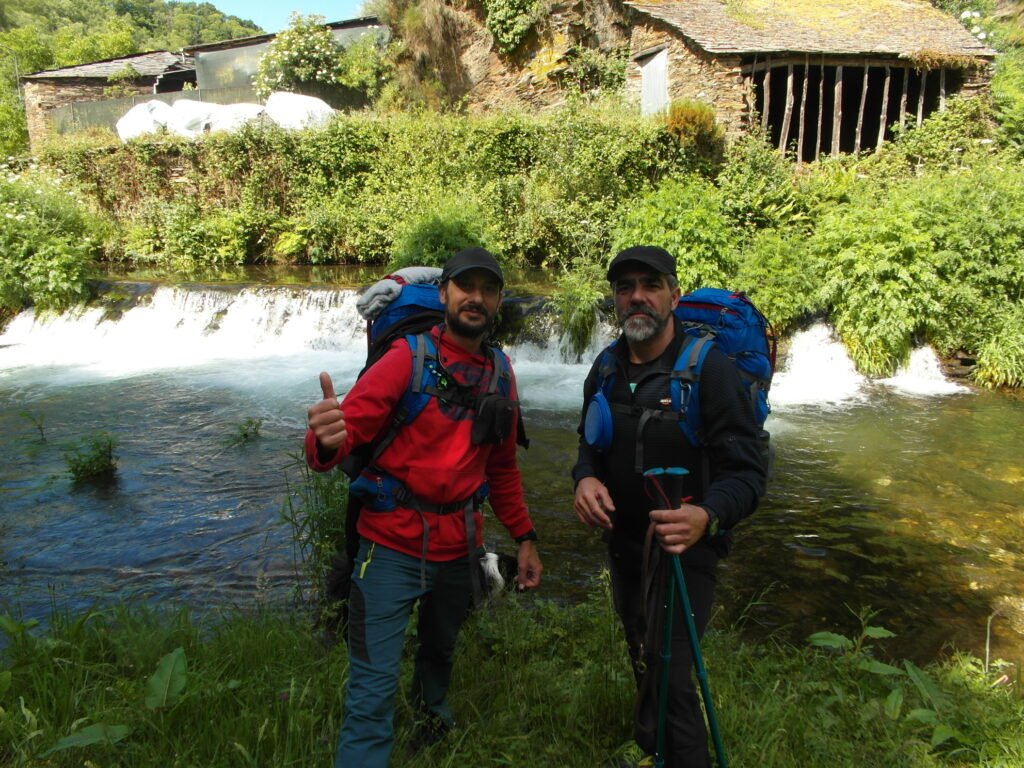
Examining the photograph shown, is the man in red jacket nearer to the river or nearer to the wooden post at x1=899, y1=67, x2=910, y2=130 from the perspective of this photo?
the river

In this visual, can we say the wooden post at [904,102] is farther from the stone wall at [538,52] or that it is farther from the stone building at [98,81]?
the stone building at [98,81]

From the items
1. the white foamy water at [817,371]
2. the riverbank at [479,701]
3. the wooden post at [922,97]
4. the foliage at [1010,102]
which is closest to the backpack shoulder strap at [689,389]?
the riverbank at [479,701]

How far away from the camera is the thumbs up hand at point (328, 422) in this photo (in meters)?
2.12

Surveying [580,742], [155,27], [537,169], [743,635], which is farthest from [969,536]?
[155,27]

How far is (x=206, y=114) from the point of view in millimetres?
23109

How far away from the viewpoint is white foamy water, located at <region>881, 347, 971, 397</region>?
10406 mm

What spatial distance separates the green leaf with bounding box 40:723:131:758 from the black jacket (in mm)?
1790

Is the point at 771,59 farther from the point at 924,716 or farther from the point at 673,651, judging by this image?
the point at 673,651

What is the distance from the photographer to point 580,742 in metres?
2.72

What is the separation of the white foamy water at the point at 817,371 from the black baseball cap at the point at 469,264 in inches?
329

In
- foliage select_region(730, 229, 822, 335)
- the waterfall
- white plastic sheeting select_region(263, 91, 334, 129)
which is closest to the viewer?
the waterfall

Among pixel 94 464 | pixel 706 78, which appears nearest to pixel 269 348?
pixel 94 464

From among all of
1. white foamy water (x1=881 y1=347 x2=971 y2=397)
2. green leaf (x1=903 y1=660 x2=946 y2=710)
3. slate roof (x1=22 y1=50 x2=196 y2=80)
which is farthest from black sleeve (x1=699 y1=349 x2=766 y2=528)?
slate roof (x1=22 y1=50 x2=196 y2=80)

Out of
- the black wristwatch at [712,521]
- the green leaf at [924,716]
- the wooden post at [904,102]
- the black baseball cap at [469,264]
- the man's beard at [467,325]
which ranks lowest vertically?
the green leaf at [924,716]
